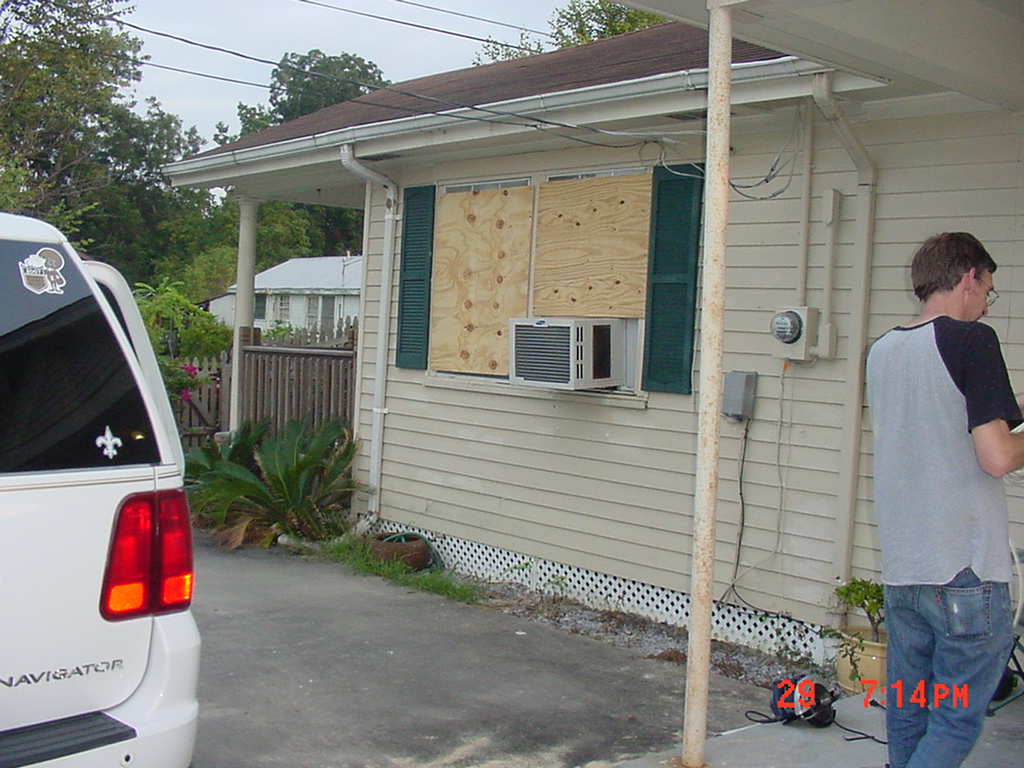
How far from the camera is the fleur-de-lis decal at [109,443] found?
254cm

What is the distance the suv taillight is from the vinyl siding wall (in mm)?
3712

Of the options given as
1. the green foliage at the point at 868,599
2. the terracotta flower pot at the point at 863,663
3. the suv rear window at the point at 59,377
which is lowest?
the terracotta flower pot at the point at 863,663

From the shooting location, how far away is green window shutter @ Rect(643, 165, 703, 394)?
611 centimetres

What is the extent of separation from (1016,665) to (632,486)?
2401mm

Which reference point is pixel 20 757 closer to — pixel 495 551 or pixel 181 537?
pixel 181 537

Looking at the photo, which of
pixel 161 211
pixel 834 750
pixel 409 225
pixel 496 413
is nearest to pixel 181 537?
pixel 834 750

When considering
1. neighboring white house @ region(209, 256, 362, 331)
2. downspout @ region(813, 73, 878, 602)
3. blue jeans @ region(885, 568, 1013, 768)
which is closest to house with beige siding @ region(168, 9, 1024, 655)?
downspout @ region(813, 73, 878, 602)

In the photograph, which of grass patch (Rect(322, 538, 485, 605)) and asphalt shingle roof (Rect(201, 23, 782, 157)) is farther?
grass patch (Rect(322, 538, 485, 605))

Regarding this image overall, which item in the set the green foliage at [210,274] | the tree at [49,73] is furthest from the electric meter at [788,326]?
the green foliage at [210,274]

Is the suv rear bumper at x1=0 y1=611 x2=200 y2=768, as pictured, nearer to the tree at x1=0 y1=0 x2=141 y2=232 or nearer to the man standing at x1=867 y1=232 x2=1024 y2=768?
the man standing at x1=867 y1=232 x2=1024 y2=768

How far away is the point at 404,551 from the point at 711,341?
14.0 feet

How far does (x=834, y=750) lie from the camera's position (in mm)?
4172

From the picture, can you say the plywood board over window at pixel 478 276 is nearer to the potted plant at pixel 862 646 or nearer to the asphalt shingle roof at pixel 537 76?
the asphalt shingle roof at pixel 537 76

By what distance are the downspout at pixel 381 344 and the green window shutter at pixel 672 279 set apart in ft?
8.20
